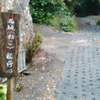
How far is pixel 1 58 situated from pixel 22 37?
3.13 meters

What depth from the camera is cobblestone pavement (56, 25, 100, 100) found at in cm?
433

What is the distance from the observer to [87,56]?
21.8ft

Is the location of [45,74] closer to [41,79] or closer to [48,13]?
[41,79]

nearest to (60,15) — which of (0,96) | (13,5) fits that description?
(13,5)

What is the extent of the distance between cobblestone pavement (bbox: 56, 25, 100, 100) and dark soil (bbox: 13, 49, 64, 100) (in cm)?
20

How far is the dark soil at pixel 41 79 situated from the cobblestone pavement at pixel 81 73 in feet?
0.64

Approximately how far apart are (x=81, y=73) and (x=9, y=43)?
10.5 feet

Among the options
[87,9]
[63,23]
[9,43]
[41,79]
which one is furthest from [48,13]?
[87,9]

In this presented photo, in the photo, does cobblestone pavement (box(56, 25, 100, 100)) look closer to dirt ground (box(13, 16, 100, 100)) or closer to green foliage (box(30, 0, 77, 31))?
dirt ground (box(13, 16, 100, 100))

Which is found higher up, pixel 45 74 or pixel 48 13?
pixel 48 13

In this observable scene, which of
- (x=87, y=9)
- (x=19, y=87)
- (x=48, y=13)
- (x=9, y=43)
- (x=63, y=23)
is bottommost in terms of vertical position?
(x=19, y=87)

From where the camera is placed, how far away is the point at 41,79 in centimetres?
502

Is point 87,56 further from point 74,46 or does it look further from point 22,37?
point 22,37

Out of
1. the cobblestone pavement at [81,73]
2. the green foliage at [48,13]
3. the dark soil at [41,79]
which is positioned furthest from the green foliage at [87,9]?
the dark soil at [41,79]
